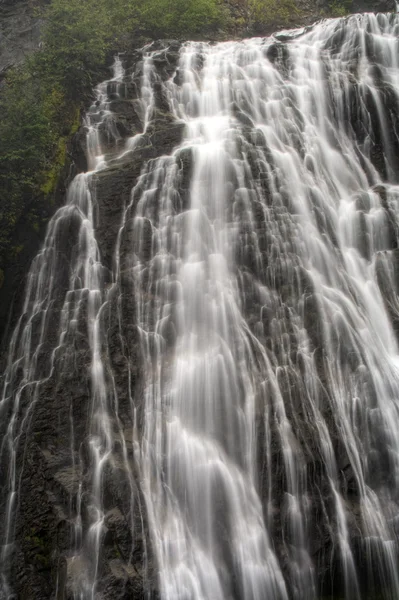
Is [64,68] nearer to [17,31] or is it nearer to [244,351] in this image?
[17,31]

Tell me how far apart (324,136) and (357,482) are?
1053 centimetres

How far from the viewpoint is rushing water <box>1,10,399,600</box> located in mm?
7930

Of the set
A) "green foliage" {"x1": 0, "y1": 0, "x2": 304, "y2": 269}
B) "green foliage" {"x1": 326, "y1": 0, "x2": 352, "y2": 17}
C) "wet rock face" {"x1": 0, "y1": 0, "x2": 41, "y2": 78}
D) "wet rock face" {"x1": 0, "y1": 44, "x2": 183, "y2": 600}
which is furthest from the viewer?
"green foliage" {"x1": 326, "y1": 0, "x2": 352, "y2": 17}

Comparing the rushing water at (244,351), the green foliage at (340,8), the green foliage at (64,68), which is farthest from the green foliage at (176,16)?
the rushing water at (244,351)

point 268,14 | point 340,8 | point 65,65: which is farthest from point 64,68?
point 340,8

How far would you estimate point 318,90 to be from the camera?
1605 cm

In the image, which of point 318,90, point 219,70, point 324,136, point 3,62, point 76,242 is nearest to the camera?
point 76,242

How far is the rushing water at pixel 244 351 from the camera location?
7.93 metres

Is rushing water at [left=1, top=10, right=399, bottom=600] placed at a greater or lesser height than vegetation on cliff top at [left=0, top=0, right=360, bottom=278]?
lesser

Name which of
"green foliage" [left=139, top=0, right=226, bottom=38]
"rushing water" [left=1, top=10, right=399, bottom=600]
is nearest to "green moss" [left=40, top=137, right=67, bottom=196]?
"rushing water" [left=1, top=10, right=399, bottom=600]

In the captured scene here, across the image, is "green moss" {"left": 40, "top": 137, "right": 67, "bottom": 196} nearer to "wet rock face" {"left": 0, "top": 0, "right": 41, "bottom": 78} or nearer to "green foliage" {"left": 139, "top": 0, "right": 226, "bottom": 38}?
"wet rock face" {"left": 0, "top": 0, "right": 41, "bottom": 78}

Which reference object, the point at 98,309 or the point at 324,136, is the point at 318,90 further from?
the point at 98,309

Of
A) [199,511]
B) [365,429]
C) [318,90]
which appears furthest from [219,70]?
[199,511]

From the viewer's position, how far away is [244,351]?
9.84m
